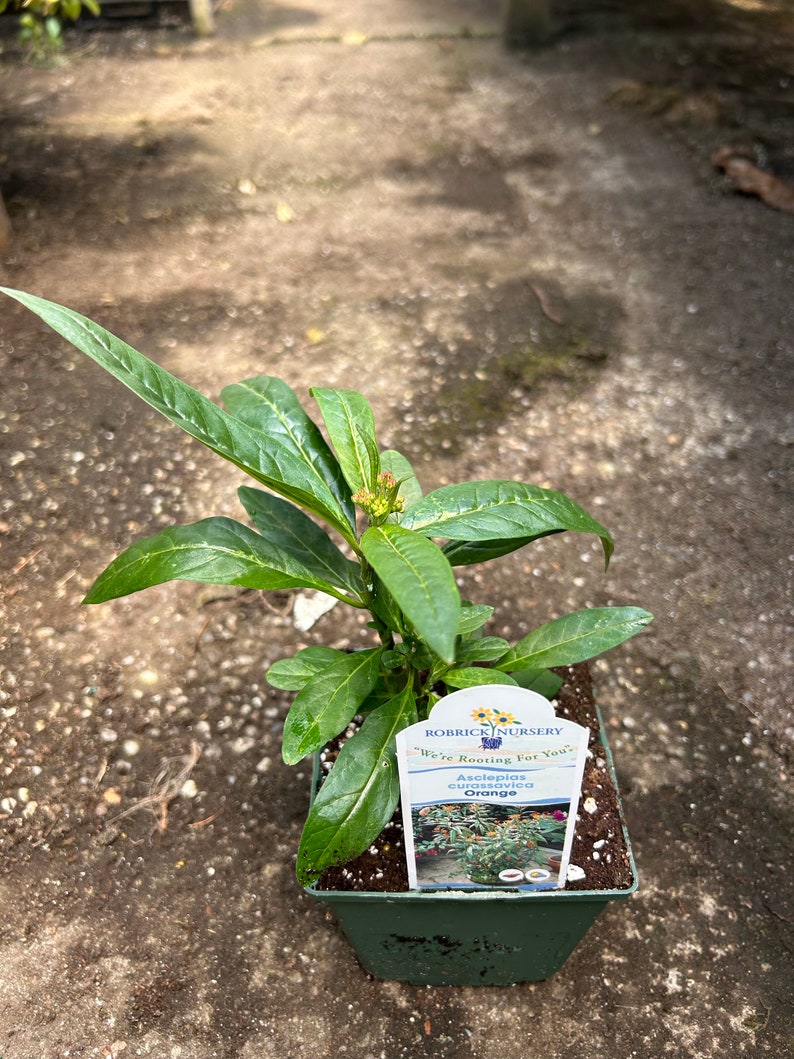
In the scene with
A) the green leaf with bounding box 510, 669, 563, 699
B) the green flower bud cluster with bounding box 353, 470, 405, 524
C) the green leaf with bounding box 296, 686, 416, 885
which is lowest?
the green leaf with bounding box 510, 669, 563, 699

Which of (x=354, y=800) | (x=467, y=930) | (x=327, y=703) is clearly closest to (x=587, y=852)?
(x=467, y=930)

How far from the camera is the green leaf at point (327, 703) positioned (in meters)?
1.30

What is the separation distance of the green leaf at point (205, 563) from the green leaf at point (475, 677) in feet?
0.77

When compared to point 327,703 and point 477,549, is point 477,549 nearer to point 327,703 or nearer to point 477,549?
point 477,549

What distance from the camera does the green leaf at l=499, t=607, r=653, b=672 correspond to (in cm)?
143

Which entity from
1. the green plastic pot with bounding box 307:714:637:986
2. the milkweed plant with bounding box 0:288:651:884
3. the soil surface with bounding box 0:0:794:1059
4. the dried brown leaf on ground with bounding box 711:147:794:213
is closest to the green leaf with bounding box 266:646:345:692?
the milkweed plant with bounding box 0:288:651:884

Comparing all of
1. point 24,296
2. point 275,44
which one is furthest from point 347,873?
point 275,44

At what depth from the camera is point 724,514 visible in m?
2.82

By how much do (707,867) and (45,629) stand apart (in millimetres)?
1818

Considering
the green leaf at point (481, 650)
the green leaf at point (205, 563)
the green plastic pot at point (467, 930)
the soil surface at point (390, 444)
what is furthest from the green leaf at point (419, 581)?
the soil surface at point (390, 444)

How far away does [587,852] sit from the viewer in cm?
159

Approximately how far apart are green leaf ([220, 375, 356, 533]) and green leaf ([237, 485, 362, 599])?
3.7 inches

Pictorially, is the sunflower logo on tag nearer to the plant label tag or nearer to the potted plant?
the plant label tag

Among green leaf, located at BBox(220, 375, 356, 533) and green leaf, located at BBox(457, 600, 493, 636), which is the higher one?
green leaf, located at BBox(220, 375, 356, 533)
